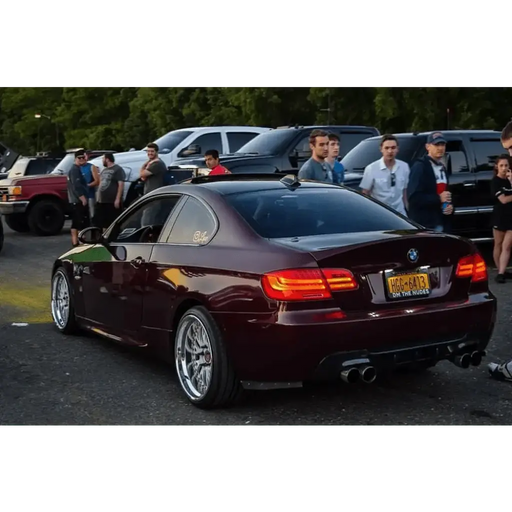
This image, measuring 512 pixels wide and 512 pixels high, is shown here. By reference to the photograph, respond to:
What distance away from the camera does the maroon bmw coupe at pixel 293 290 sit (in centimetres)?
505

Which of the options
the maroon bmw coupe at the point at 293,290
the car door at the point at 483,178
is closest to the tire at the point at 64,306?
the maroon bmw coupe at the point at 293,290

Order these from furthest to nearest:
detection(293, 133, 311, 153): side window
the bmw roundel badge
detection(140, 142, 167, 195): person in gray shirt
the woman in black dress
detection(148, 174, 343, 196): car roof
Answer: detection(140, 142, 167, 195): person in gray shirt, detection(293, 133, 311, 153): side window, the woman in black dress, detection(148, 174, 343, 196): car roof, the bmw roundel badge

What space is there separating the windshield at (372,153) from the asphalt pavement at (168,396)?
16.8 feet

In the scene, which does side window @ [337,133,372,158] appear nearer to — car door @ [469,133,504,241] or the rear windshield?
car door @ [469,133,504,241]

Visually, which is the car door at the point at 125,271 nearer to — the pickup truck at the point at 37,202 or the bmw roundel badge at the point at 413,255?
the bmw roundel badge at the point at 413,255

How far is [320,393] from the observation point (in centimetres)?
602

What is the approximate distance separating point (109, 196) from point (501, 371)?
1032 centimetres

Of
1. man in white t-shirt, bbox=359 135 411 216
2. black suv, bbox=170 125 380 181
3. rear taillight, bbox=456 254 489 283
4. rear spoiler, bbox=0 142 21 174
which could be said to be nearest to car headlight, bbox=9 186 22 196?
black suv, bbox=170 125 380 181

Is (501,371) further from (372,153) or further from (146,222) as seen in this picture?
(372,153)

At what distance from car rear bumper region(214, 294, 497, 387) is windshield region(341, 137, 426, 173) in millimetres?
7308

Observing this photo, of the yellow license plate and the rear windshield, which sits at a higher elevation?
the rear windshield

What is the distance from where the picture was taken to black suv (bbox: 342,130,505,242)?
12.4 meters
